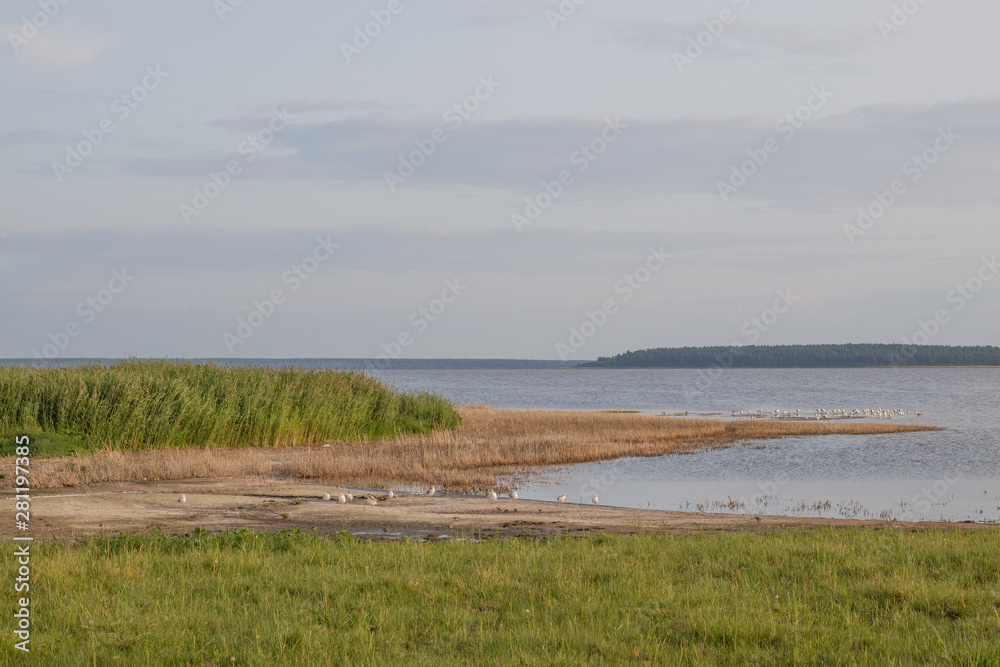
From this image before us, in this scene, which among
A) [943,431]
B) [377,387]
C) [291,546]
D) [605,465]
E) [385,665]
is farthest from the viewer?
[943,431]

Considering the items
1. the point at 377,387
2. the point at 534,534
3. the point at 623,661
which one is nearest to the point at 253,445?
the point at 377,387

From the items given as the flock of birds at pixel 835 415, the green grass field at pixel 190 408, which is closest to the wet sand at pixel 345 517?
the green grass field at pixel 190 408

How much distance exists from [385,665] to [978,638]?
517cm

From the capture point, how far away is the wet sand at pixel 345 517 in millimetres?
13672

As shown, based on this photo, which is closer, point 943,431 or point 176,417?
point 176,417

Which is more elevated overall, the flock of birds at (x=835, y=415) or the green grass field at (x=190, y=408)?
the green grass field at (x=190, y=408)

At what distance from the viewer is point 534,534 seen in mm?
13508

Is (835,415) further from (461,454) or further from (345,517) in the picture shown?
(345,517)

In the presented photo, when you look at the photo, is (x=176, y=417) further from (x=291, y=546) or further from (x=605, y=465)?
(x=291, y=546)

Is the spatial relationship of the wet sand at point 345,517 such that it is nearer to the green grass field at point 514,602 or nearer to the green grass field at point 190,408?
the green grass field at point 514,602

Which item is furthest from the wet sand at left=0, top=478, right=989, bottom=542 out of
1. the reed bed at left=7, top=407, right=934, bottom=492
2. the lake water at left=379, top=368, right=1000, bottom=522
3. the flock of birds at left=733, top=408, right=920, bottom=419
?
the flock of birds at left=733, top=408, right=920, bottom=419

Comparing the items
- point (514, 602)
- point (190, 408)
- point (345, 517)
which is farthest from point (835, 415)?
point (514, 602)

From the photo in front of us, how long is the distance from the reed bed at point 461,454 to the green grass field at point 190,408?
1.20 meters

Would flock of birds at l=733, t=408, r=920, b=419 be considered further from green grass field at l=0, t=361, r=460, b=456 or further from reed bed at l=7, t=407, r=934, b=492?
green grass field at l=0, t=361, r=460, b=456
